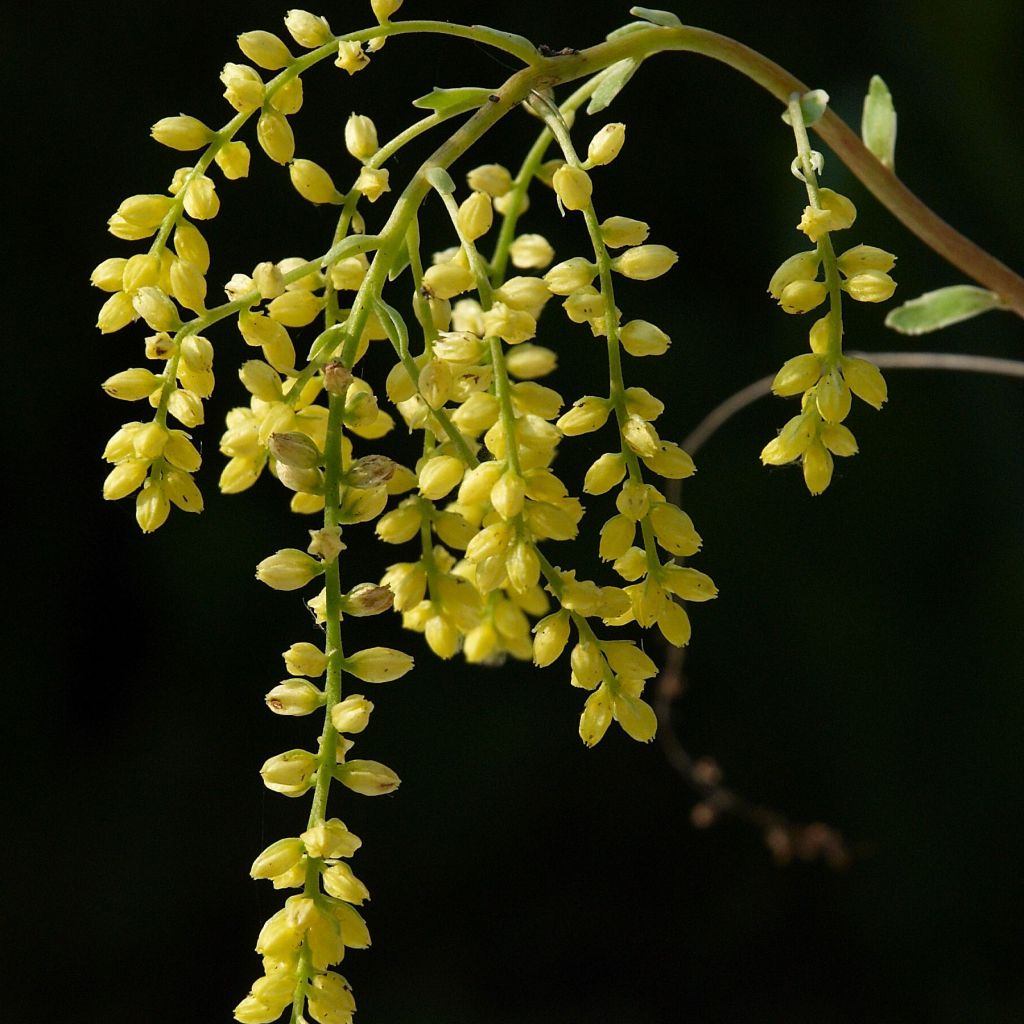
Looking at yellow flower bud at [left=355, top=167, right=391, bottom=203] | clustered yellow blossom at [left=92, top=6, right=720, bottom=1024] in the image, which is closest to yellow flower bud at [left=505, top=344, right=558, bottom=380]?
clustered yellow blossom at [left=92, top=6, right=720, bottom=1024]

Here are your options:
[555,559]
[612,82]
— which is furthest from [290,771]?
[555,559]

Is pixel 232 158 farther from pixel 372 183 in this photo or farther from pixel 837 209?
pixel 837 209

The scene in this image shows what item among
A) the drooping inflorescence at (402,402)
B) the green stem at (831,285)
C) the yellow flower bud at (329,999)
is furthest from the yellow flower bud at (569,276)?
the yellow flower bud at (329,999)

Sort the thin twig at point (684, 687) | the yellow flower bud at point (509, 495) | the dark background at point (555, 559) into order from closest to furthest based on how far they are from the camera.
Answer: the yellow flower bud at point (509, 495)
the thin twig at point (684, 687)
the dark background at point (555, 559)

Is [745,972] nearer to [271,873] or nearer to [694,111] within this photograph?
[694,111]

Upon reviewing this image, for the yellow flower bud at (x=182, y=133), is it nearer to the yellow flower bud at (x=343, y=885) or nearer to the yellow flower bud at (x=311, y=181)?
the yellow flower bud at (x=311, y=181)

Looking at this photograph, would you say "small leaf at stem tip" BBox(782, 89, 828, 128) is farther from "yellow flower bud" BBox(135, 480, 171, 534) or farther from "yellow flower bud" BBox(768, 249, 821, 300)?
"yellow flower bud" BBox(135, 480, 171, 534)
